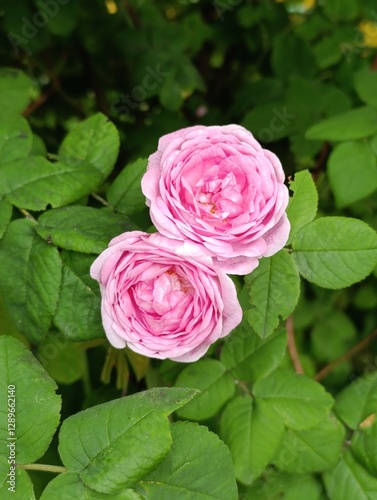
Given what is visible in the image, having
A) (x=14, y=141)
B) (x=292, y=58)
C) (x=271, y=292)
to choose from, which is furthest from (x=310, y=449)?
(x=292, y=58)

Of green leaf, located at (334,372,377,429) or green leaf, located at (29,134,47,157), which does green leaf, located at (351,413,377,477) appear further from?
green leaf, located at (29,134,47,157)

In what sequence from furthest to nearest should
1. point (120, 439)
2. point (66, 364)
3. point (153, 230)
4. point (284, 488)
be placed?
1. point (66, 364)
2. point (284, 488)
3. point (153, 230)
4. point (120, 439)

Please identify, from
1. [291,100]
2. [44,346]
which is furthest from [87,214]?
[291,100]

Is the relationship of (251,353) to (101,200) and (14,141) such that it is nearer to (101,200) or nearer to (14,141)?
(101,200)
